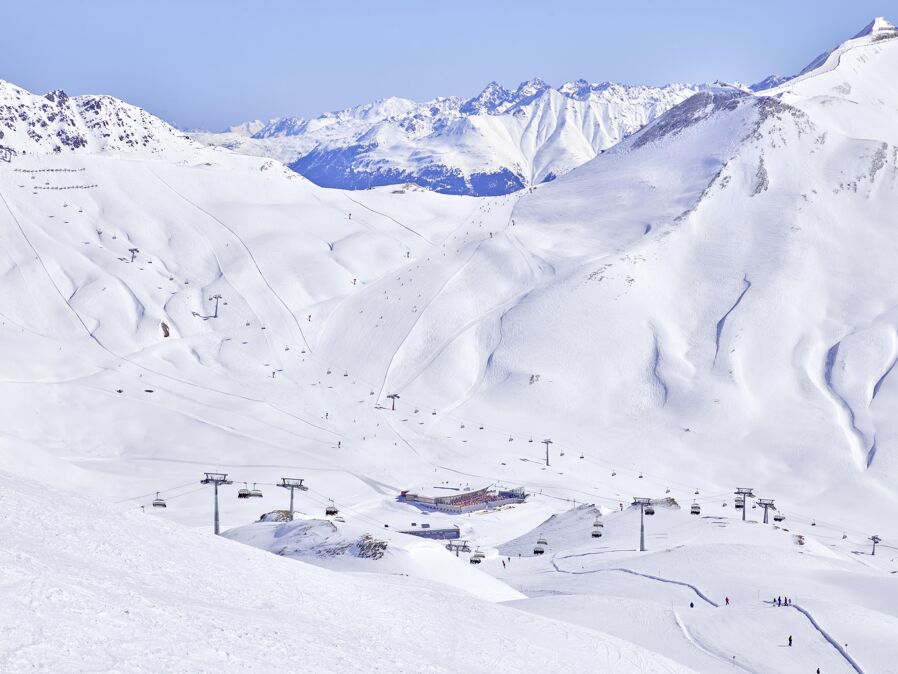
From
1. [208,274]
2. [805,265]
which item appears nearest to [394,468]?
[208,274]

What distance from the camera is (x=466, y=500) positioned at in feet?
382

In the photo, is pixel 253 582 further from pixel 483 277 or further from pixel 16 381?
pixel 483 277

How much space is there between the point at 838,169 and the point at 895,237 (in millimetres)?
18809

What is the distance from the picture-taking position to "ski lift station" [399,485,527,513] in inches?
4508

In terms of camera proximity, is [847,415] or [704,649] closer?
[704,649]

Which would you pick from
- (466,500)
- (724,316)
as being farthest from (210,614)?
(724,316)

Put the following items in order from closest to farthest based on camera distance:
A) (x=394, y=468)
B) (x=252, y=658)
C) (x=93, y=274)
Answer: (x=252, y=658)
(x=394, y=468)
(x=93, y=274)

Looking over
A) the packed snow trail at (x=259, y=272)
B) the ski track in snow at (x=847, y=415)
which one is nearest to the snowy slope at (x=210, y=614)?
the ski track in snow at (x=847, y=415)

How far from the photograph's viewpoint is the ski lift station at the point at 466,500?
114 metres

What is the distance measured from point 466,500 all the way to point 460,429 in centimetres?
2334

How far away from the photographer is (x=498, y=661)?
122 ft

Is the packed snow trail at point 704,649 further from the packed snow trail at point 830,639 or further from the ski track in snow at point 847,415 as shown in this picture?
the ski track in snow at point 847,415

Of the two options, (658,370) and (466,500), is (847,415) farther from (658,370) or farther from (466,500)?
(466,500)

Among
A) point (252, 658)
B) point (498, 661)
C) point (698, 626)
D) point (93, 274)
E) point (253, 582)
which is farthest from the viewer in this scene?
point (93, 274)
